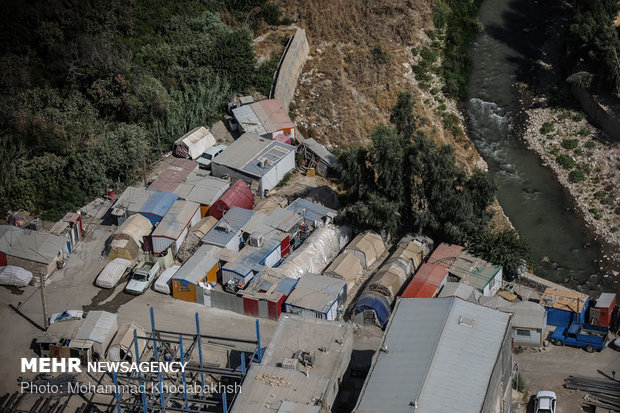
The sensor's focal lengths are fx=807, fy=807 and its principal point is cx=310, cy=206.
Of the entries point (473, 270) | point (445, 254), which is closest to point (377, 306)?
point (445, 254)

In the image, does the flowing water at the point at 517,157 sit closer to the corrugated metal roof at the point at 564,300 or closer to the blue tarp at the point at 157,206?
the corrugated metal roof at the point at 564,300

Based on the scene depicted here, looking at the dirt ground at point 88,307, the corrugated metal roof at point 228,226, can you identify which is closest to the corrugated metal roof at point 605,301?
the dirt ground at point 88,307

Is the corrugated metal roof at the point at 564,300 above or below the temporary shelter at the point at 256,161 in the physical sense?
below

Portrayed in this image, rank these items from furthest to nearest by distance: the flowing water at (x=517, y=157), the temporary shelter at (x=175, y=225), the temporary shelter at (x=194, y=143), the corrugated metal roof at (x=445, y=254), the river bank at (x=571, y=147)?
1. the temporary shelter at (x=194, y=143)
2. the river bank at (x=571, y=147)
3. the flowing water at (x=517, y=157)
4. the temporary shelter at (x=175, y=225)
5. the corrugated metal roof at (x=445, y=254)

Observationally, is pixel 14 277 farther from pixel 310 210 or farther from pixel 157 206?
pixel 310 210

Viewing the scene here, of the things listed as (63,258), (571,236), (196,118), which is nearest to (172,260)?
(63,258)

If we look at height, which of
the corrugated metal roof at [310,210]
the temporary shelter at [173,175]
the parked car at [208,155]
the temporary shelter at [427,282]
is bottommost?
the temporary shelter at [427,282]

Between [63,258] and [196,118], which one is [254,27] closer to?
[196,118]

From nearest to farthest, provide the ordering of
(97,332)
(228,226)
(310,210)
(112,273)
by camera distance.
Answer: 1. (97,332)
2. (112,273)
3. (228,226)
4. (310,210)
